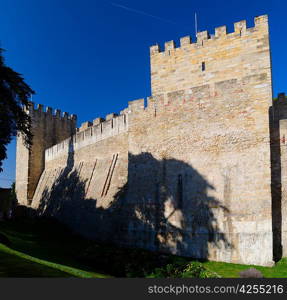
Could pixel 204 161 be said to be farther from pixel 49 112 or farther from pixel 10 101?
pixel 49 112

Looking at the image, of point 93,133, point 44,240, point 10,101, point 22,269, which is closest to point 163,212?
point 44,240

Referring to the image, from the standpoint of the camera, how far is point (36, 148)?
32.8 meters

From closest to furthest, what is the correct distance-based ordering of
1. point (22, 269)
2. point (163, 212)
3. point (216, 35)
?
1. point (22, 269)
2. point (163, 212)
3. point (216, 35)

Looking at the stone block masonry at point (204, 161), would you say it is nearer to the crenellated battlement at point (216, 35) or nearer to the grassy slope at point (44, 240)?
the crenellated battlement at point (216, 35)

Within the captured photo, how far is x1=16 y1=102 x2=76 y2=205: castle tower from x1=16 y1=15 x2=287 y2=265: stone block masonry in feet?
47.7

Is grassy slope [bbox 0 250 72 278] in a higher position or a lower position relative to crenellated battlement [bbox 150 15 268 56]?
lower

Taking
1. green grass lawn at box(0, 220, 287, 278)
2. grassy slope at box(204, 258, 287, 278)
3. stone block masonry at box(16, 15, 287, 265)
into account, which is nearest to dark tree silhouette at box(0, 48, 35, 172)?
green grass lawn at box(0, 220, 287, 278)

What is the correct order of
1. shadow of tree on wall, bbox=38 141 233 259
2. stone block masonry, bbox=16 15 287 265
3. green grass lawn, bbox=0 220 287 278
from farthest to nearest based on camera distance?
shadow of tree on wall, bbox=38 141 233 259 < stone block masonry, bbox=16 15 287 265 < green grass lawn, bbox=0 220 287 278

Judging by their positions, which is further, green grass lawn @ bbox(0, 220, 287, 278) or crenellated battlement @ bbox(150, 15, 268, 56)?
crenellated battlement @ bbox(150, 15, 268, 56)

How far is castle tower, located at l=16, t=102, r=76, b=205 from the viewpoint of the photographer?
3253 cm

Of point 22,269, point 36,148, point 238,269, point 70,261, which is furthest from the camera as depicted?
point 36,148

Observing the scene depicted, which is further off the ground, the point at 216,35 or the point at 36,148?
the point at 216,35

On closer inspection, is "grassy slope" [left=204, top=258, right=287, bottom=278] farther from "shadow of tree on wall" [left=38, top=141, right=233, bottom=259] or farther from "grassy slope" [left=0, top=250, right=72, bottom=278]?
"grassy slope" [left=0, top=250, right=72, bottom=278]

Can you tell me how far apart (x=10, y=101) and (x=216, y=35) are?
10330 mm
